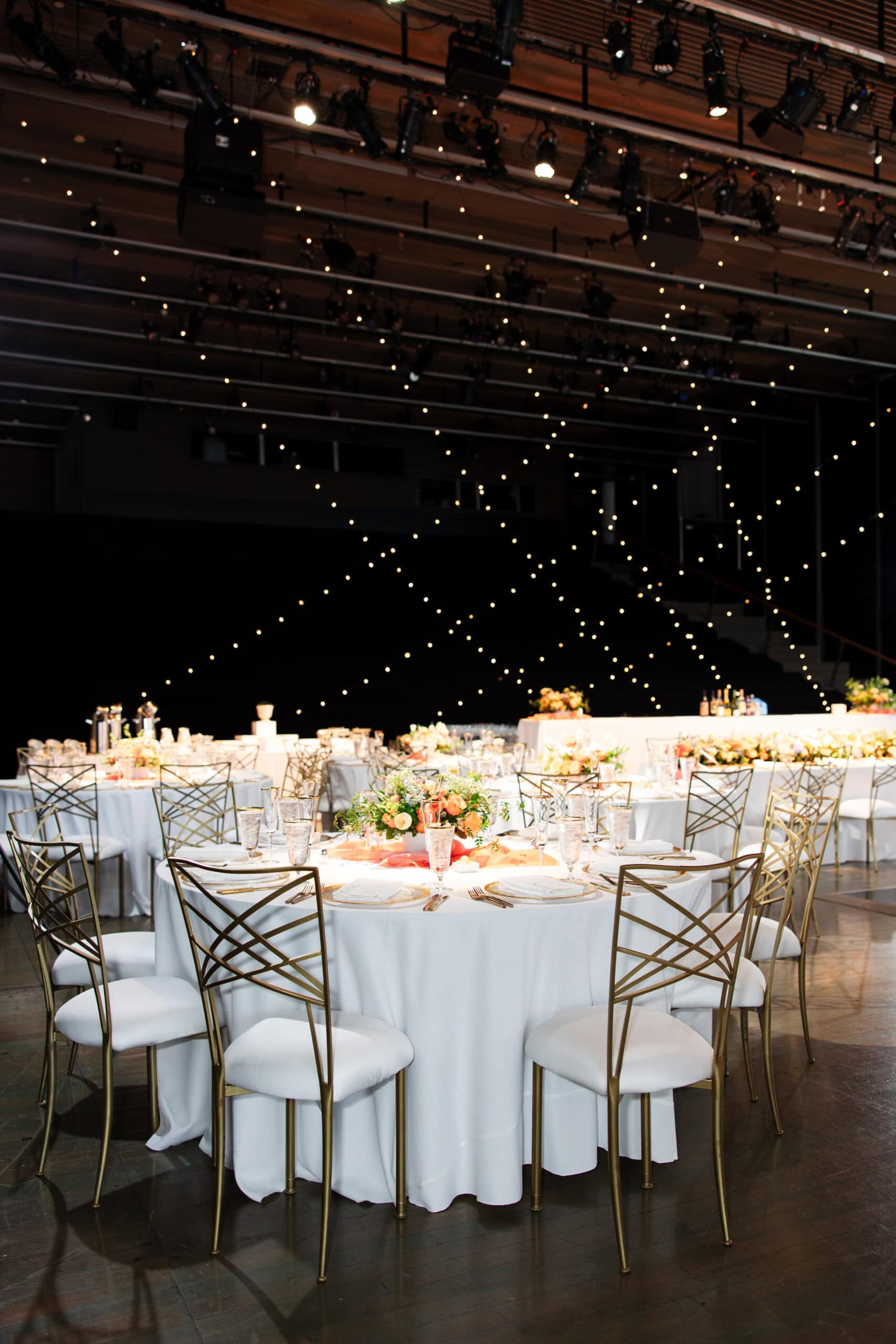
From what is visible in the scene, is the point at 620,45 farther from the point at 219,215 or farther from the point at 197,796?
the point at 197,796

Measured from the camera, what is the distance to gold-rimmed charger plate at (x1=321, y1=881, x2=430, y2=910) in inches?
110

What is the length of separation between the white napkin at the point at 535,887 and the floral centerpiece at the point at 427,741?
4.80 m

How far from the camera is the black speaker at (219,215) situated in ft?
22.9

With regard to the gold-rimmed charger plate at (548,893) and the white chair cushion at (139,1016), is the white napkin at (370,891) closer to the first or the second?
the gold-rimmed charger plate at (548,893)

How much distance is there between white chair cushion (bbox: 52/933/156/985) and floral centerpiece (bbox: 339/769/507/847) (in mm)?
793

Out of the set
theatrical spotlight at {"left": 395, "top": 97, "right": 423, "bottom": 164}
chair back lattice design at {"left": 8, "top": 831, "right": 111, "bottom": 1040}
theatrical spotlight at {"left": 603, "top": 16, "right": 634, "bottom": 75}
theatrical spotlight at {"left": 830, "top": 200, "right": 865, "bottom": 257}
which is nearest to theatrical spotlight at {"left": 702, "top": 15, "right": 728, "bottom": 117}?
theatrical spotlight at {"left": 603, "top": 16, "right": 634, "bottom": 75}

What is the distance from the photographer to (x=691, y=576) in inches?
701

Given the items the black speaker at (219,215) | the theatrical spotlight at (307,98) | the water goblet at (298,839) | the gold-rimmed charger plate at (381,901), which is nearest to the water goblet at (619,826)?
the gold-rimmed charger plate at (381,901)

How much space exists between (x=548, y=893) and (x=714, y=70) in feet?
18.4

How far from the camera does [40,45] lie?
6172 millimetres

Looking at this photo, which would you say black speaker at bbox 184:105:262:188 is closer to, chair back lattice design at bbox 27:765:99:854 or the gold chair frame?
chair back lattice design at bbox 27:765:99:854

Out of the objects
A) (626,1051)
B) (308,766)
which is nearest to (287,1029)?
(626,1051)

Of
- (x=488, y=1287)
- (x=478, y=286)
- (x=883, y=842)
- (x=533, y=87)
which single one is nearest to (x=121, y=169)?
(x=533, y=87)

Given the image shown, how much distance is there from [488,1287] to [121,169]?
8.31 meters
